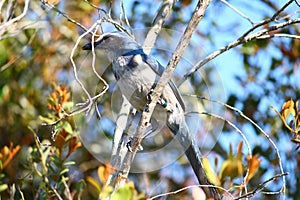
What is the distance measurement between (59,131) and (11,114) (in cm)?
204

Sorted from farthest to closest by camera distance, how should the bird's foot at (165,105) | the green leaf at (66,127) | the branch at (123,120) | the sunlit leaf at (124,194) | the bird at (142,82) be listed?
the bird's foot at (165,105) < the bird at (142,82) < the green leaf at (66,127) < the branch at (123,120) < the sunlit leaf at (124,194)

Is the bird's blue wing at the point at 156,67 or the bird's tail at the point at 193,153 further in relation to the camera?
the bird's blue wing at the point at 156,67

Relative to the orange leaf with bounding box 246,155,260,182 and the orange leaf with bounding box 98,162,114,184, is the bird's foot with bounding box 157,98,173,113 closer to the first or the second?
the orange leaf with bounding box 246,155,260,182

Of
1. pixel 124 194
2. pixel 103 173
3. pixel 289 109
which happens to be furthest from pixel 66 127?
pixel 289 109

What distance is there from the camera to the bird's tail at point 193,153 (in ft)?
10.4

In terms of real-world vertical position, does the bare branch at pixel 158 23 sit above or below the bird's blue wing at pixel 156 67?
above

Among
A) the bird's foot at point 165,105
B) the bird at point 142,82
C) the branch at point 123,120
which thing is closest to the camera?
the branch at point 123,120

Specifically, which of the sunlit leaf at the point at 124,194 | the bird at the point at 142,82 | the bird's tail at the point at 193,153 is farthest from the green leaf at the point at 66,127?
the sunlit leaf at the point at 124,194

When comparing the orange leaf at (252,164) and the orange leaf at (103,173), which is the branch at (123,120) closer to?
the orange leaf at (103,173)

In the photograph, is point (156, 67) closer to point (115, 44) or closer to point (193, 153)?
point (115, 44)

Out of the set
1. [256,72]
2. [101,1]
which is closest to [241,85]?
[256,72]

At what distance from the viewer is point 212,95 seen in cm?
372

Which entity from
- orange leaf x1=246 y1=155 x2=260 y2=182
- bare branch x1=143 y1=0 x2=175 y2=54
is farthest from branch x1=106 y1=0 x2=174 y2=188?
orange leaf x1=246 y1=155 x2=260 y2=182

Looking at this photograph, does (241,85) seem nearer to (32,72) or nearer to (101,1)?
(101,1)
